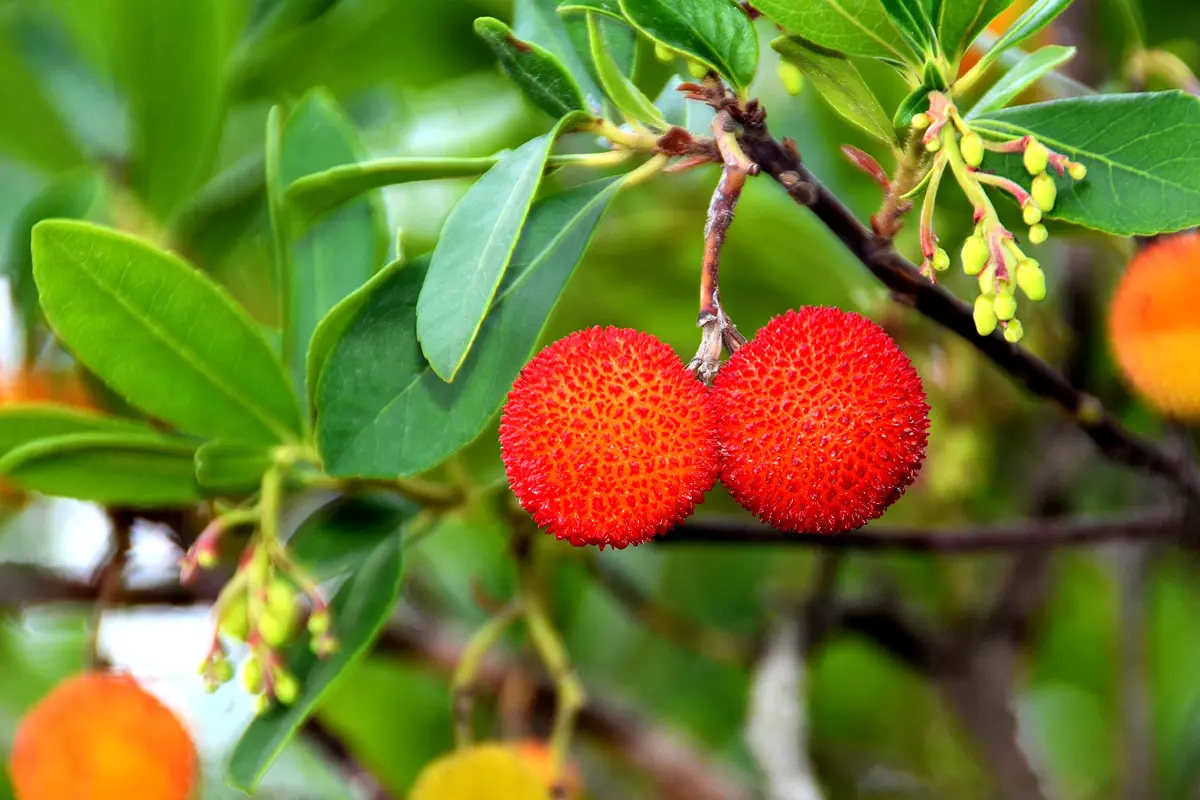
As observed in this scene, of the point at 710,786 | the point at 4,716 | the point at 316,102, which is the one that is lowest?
the point at 4,716

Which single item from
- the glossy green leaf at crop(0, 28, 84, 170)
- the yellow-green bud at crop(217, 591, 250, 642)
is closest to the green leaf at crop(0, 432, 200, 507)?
the yellow-green bud at crop(217, 591, 250, 642)

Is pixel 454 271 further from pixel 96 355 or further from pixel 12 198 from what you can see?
pixel 12 198

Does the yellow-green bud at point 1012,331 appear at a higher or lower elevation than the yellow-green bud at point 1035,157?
lower

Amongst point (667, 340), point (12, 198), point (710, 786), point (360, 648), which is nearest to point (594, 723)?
point (710, 786)

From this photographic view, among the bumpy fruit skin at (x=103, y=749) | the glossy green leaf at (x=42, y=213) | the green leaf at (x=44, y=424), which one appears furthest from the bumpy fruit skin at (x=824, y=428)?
the glossy green leaf at (x=42, y=213)

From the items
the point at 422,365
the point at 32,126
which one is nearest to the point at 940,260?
the point at 422,365

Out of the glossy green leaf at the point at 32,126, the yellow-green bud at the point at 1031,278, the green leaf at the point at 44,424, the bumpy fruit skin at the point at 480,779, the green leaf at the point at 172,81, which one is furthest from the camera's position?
the glossy green leaf at the point at 32,126

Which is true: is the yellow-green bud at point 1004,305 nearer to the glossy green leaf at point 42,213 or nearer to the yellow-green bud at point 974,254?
the yellow-green bud at point 974,254
